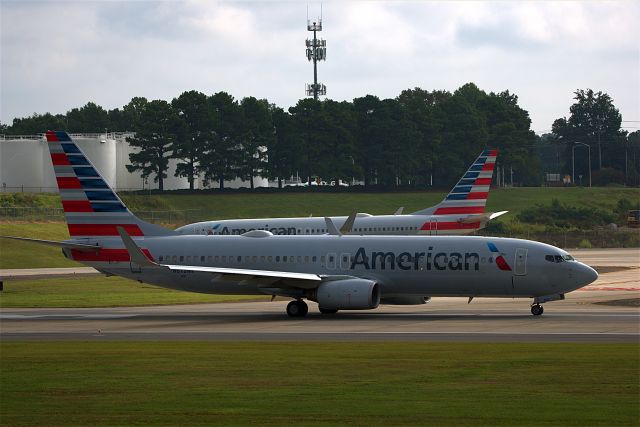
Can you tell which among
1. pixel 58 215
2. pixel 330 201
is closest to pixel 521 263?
pixel 58 215

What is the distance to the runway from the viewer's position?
3956 centimetres

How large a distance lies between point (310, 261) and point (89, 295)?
1763cm

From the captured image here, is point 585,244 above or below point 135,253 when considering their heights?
below

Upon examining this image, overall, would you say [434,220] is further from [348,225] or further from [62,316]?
[62,316]

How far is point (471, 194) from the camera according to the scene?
8081cm

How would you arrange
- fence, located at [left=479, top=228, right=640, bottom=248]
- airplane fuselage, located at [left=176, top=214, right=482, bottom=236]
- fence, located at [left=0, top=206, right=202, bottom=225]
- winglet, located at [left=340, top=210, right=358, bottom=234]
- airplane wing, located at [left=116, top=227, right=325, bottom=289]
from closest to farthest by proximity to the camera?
airplane wing, located at [left=116, top=227, right=325, bottom=289]
winglet, located at [left=340, top=210, right=358, bottom=234]
airplane fuselage, located at [left=176, top=214, right=482, bottom=236]
fence, located at [left=0, top=206, right=202, bottom=225]
fence, located at [left=479, top=228, right=640, bottom=248]

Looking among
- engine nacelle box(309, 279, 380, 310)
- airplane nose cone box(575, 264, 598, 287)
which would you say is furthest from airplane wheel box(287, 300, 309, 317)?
airplane nose cone box(575, 264, 598, 287)

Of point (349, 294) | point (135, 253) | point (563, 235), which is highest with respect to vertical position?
point (135, 253)

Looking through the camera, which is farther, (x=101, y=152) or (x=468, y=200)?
(x=101, y=152)

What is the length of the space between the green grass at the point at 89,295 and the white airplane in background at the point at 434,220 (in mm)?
8267

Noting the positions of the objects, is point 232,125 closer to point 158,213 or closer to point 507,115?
point 158,213

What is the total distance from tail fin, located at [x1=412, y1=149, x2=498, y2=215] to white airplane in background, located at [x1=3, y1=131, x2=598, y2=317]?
27.3 metres

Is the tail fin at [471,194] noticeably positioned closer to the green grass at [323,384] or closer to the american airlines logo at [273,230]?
the american airlines logo at [273,230]

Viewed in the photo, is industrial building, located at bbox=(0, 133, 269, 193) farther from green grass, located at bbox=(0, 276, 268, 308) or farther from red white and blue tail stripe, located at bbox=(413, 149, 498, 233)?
green grass, located at bbox=(0, 276, 268, 308)
